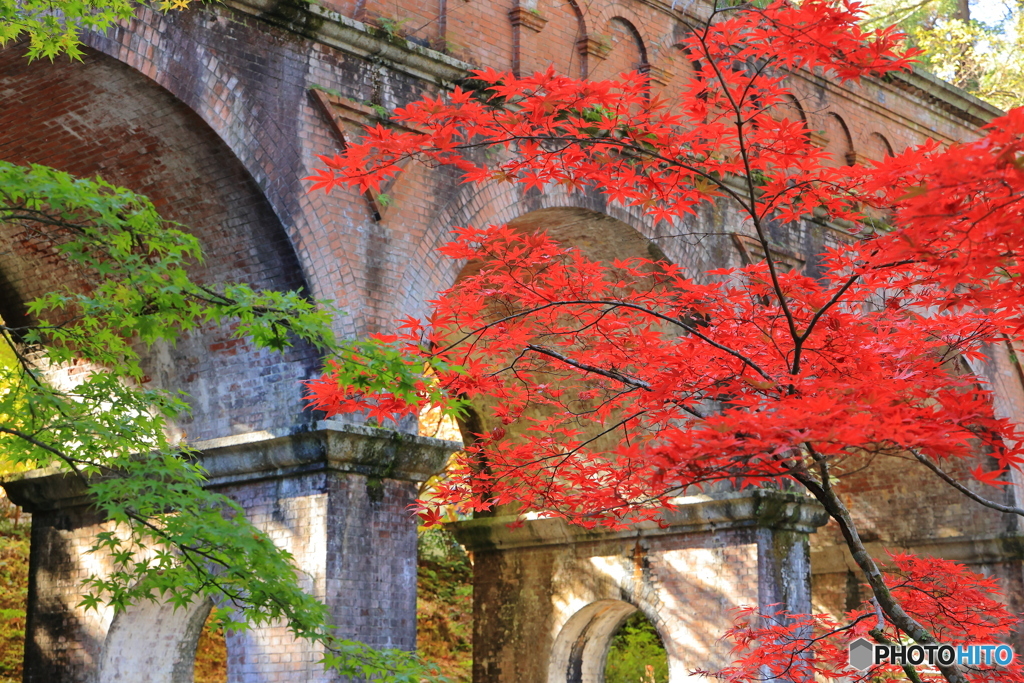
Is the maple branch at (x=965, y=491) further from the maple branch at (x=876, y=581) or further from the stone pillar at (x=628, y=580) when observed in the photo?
the stone pillar at (x=628, y=580)

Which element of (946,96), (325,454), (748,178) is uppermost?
(946,96)

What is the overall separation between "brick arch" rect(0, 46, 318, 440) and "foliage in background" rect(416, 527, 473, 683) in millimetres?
7670

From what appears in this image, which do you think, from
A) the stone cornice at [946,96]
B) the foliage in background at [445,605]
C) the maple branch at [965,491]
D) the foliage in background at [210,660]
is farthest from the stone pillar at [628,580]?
the stone cornice at [946,96]

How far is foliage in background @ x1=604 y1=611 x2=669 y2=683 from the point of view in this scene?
16.2 metres

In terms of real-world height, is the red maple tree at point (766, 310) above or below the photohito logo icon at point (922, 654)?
above

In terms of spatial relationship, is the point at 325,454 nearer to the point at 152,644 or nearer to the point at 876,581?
the point at 152,644

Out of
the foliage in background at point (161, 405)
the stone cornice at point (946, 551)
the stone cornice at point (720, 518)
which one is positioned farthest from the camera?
the stone cornice at point (946, 551)

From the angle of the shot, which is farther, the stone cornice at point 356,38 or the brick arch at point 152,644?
the brick arch at point 152,644

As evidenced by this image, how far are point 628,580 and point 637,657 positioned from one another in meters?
5.36

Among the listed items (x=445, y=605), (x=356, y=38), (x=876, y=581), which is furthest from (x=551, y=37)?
(x=445, y=605)

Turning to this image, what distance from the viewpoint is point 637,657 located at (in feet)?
54.1

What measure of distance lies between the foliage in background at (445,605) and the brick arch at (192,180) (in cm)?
767

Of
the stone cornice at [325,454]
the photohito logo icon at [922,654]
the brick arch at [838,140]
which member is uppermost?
the brick arch at [838,140]

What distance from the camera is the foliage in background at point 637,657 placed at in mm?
16188
